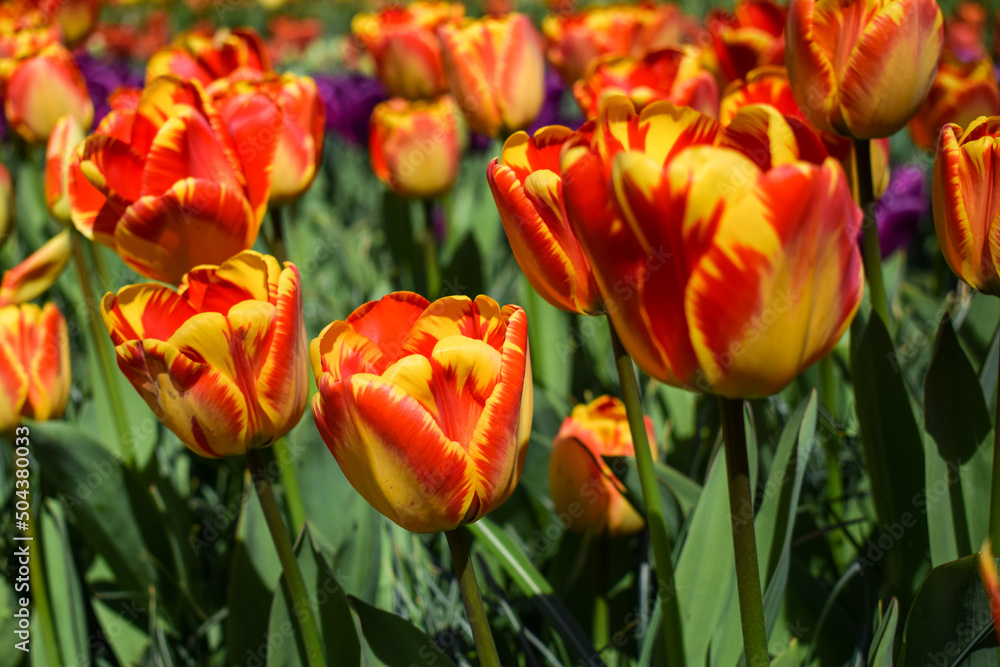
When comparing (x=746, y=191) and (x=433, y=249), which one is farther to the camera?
(x=433, y=249)

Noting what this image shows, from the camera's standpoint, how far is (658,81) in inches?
52.2

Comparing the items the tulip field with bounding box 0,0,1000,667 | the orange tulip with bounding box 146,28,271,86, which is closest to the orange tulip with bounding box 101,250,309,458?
the tulip field with bounding box 0,0,1000,667

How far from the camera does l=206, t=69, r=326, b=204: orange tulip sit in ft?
3.40

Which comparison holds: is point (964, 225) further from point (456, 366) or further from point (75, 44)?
point (75, 44)

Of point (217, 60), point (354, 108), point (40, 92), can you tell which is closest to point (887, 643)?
point (217, 60)

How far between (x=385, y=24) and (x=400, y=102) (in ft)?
0.64

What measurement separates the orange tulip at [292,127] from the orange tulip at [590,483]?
1.51ft

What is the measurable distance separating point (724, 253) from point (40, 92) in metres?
1.42

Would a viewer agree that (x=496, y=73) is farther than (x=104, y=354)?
Yes

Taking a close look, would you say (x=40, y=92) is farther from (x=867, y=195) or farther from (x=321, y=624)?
(x=867, y=195)

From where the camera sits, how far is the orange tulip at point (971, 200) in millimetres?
571

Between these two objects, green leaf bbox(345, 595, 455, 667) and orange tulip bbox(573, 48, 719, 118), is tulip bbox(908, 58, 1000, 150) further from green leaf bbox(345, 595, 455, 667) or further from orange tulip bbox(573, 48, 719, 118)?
green leaf bbox(345, 595, 455, 667)

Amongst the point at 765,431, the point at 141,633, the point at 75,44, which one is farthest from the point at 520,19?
the point at 75,44

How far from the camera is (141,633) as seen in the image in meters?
1.12
